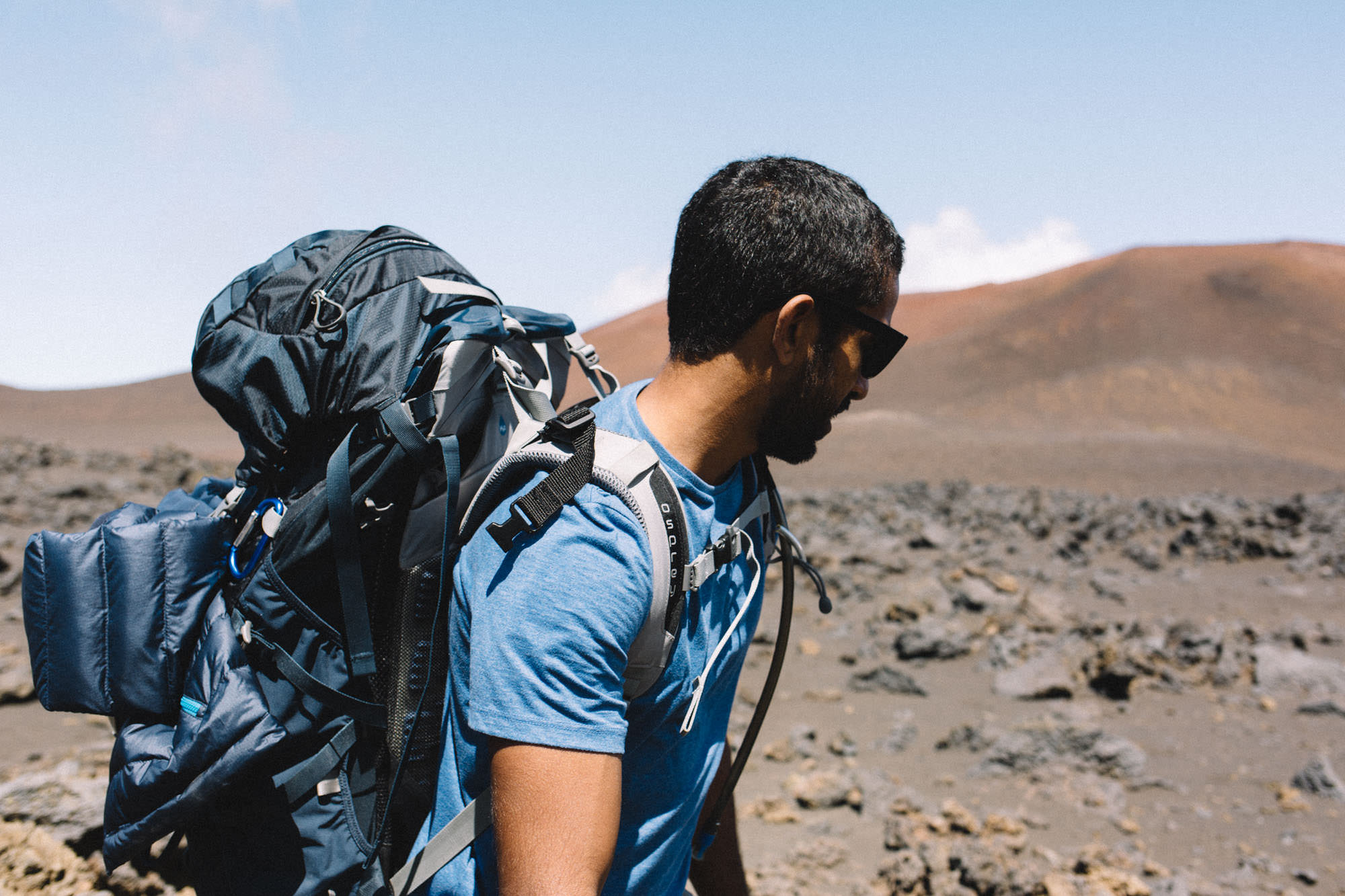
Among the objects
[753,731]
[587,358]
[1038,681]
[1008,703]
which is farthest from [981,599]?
[587,358]

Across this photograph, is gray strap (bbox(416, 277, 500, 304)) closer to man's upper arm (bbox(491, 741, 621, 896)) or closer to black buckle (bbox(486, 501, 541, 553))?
black buckle (bbox(486, 501, 541, 553))

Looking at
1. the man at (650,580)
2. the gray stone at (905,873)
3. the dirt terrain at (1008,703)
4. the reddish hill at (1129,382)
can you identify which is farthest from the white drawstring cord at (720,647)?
the reddish hill at (1129,382)

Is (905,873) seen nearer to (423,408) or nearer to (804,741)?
(804,741)

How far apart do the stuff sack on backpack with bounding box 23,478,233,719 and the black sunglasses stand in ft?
3.41

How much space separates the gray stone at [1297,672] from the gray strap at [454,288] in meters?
5.47

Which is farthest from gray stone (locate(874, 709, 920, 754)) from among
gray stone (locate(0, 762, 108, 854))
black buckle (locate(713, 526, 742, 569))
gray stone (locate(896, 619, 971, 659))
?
black buckle (locate(713, 526, 742, 569))

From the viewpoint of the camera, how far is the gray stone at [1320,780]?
12.9 feet

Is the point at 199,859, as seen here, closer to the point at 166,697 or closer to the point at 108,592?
the point at 166,697

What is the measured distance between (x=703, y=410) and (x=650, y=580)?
27 cm

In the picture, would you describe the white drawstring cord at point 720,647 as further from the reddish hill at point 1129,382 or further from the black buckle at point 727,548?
the reddish hill at point 1129,382

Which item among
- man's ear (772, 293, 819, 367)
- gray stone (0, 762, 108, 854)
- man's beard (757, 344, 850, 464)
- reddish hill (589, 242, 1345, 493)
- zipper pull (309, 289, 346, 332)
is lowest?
reddish hill (589, 242, 1345, 493)

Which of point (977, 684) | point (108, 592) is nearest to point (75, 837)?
point (108, 592)

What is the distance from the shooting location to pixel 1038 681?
5344 mm

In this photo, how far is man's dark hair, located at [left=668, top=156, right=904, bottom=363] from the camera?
3.84ft
